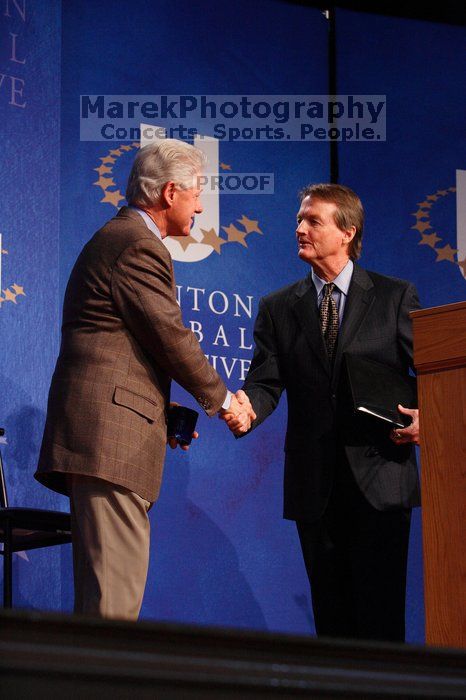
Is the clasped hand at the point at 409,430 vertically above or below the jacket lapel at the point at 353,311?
below

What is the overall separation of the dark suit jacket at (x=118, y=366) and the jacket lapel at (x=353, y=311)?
2.19 ft

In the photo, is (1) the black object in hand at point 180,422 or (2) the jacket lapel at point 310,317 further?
(2) the jacket lapel at point 310,317

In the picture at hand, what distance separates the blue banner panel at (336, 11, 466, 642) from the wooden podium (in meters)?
2.55

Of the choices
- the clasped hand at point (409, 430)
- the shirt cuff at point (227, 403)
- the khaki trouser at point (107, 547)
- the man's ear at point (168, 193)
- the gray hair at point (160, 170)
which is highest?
the gray hair at point (160, 170)

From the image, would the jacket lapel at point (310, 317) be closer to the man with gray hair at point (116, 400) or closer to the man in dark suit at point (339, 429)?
the man in dark suit at point (339, 429)

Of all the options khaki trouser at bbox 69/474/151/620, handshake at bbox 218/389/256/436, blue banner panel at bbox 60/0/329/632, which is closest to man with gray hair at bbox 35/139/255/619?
khaki trouser at bbox 69/474/151/620

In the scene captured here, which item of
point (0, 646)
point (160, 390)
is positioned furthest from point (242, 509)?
point (0, 646)

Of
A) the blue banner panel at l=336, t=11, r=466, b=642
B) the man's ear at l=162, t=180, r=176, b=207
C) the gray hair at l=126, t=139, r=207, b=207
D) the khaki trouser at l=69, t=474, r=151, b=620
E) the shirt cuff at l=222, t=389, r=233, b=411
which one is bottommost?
the khaki trouser at l=69, t=474, r=151, b=620

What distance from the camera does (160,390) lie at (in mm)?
A: 2607

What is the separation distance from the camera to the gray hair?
2762mm

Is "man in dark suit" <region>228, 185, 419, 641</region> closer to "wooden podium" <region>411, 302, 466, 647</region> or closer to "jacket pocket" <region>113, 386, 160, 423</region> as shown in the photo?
"jacket pocket" <region>113, 386, 160, 423</region>

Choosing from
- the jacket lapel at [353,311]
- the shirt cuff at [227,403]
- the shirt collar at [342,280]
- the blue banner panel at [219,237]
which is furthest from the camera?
the blue banner panel at [219,237]

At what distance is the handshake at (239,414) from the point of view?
2.99m

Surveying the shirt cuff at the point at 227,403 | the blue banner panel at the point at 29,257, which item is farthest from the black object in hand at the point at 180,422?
the blue banner panel at the point at 29,257
